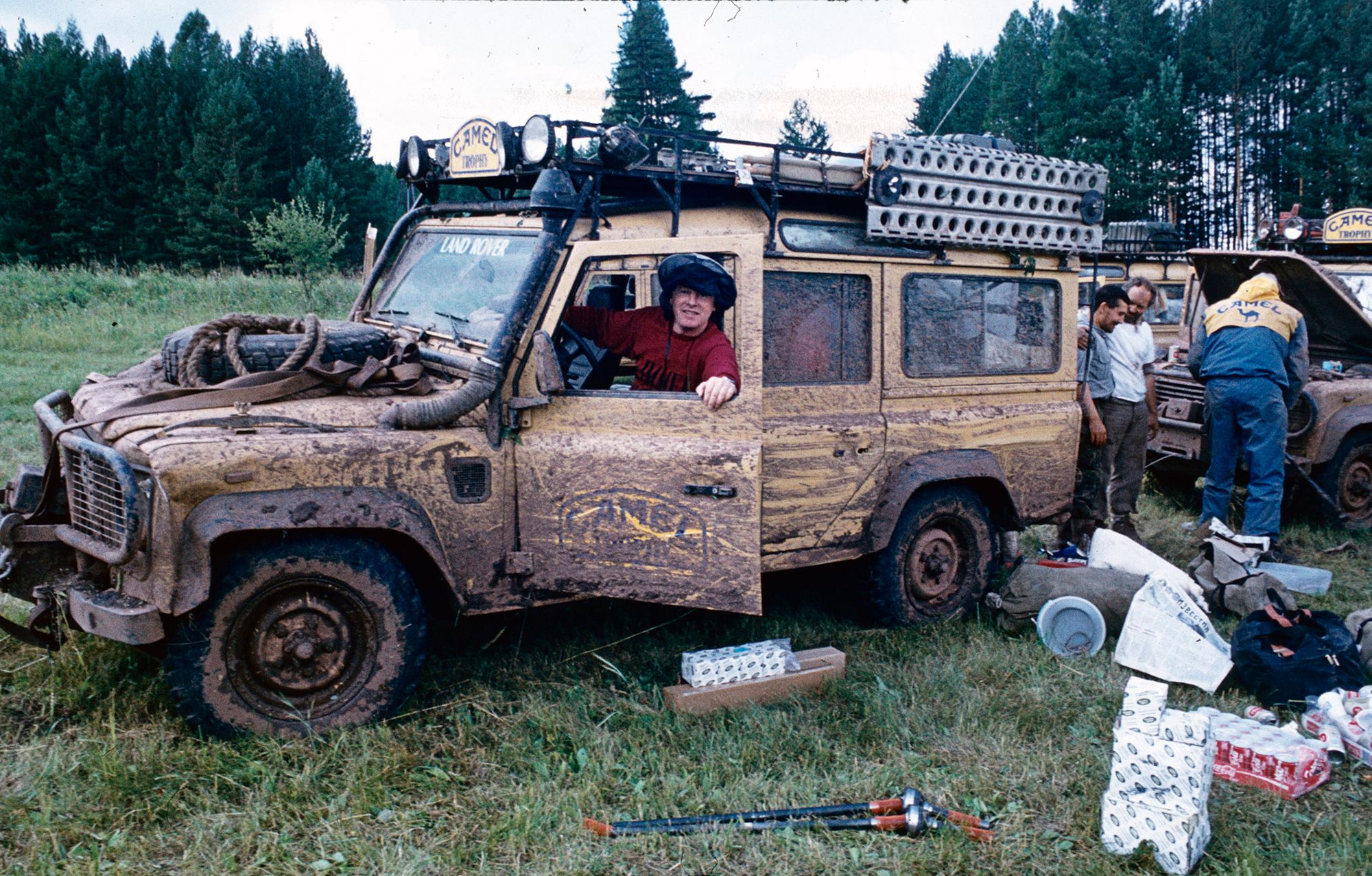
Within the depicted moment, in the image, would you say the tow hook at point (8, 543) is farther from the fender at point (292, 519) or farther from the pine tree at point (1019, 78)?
the pine tree at point (1019, 78)

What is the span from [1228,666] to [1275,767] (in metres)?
0.97

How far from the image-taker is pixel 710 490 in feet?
12.9

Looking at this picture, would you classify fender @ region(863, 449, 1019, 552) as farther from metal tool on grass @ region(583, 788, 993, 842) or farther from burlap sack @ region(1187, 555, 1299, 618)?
metal tool on grass @ region(583, 788, 993, 842)

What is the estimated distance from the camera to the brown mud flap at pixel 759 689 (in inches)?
166

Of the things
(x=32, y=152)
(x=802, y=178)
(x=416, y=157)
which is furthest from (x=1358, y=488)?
(x=32, y=152)

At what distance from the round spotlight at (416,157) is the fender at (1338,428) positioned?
20.6ft

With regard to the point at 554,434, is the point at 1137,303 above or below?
above

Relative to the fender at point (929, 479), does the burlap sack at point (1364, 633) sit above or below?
below

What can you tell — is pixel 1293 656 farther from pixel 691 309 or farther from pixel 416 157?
pixel 416 157

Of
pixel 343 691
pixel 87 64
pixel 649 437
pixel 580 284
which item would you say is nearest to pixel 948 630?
pixel 649 437

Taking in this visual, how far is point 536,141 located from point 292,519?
1817mm

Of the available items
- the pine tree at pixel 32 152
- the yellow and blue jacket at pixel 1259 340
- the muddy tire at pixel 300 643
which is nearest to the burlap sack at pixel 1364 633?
the yellow and blue jacket at pixel 1259 340

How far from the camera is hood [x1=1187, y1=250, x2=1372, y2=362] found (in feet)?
24.3

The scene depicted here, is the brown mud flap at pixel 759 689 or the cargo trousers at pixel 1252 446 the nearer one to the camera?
the brown mud flap at pixel 759 689
